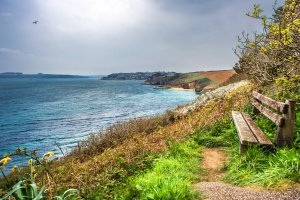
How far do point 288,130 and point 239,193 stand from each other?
1.94 meters

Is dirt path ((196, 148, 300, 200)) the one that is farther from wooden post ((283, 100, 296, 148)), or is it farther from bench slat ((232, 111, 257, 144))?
wooden post ((283, 100, 296, 148))

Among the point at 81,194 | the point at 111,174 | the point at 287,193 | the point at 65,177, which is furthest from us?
the point at 65,177

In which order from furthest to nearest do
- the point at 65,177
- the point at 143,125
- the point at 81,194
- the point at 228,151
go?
the point at 143,125, the point at 228,151, the point at 65,177, the point at 81,194

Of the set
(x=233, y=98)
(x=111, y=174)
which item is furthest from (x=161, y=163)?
(x=233, y=98)

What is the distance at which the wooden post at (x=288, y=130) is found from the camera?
16.1 ft

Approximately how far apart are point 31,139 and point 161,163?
62.4 feet

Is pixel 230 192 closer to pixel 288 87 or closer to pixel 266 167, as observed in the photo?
pixel 266 167

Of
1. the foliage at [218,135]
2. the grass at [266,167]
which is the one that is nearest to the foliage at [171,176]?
the foliage at [218,135]

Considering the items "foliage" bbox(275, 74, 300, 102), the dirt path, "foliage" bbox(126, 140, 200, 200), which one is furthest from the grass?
"foliage" bbox(126, 140, 200, 200)

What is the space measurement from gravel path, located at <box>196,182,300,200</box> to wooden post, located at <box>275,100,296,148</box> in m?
1.50

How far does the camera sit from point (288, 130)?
200 inches

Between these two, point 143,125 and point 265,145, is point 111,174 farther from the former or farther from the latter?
point 143,125

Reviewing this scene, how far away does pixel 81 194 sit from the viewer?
4680mm

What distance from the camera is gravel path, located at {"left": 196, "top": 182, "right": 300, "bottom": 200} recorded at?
3.76 m
